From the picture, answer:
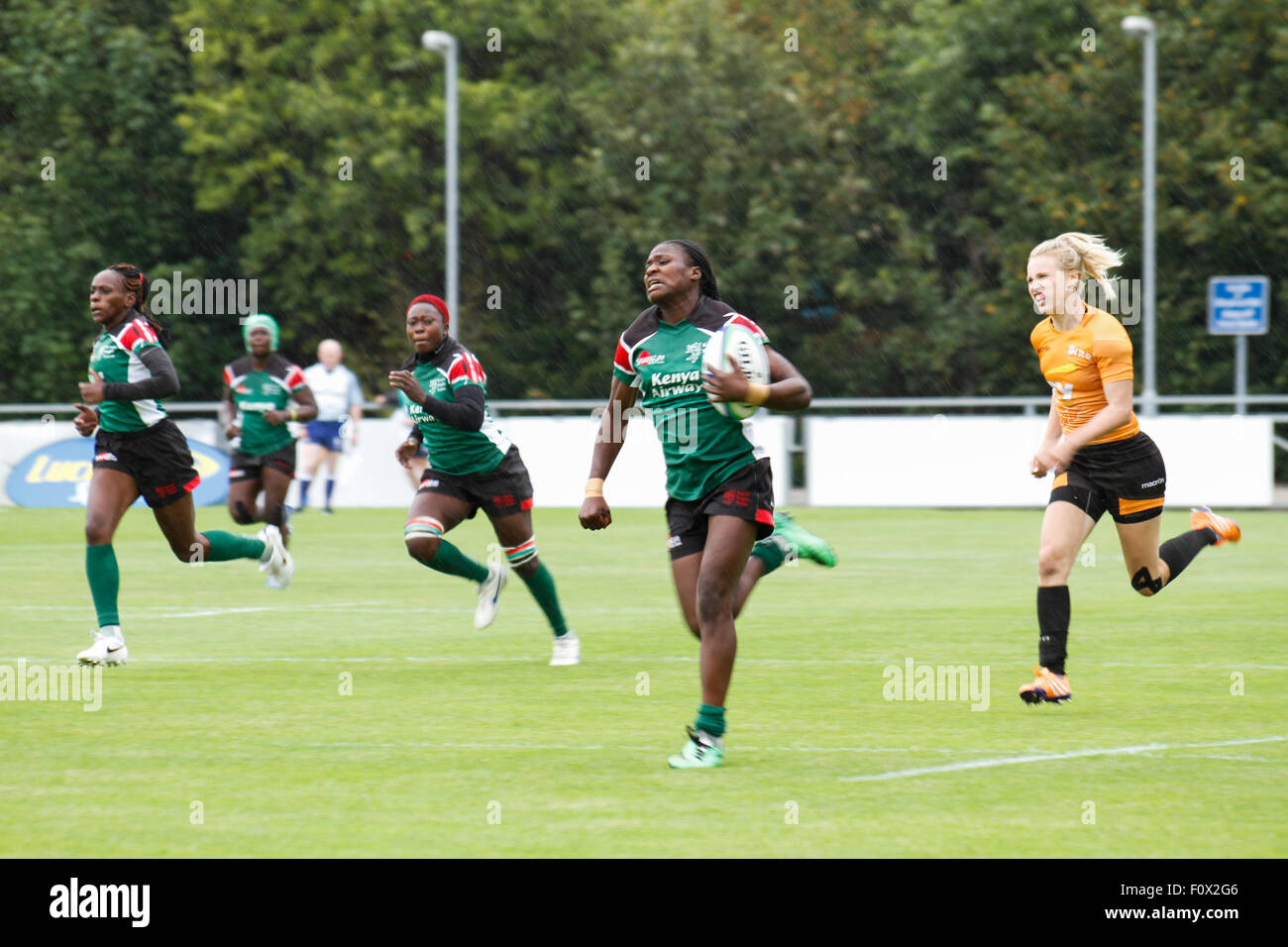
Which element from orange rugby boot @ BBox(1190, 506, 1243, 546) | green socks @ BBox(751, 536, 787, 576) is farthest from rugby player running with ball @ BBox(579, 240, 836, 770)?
orange rugby boot @ BBox(1190, 506, 1243, 546)

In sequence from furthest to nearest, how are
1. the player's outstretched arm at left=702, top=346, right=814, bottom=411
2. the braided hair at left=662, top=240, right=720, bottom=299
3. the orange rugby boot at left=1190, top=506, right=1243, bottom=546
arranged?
1. the orange rugby boot at left=1190, top=506, right=1243, bottom=546
2. the braided hair at left=662, top=240, right=720, bottom=299
3. the player's outstretched arm at left=702, top=346, right=814, bottom=411

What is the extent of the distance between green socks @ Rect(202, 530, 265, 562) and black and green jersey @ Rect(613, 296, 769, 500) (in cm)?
446

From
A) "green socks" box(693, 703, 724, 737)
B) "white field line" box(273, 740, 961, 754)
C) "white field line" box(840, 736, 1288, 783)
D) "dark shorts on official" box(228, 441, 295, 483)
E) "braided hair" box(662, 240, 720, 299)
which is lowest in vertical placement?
"white field line" box(273, 740, 961, 754)

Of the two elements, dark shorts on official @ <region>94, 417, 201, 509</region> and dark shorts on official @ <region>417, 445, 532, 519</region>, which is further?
dark shorts on official @ <region>417, 445, 532, 519</region>

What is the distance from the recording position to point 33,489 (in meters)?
26.0

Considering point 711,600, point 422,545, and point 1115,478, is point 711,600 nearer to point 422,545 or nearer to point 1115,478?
point 1115,478

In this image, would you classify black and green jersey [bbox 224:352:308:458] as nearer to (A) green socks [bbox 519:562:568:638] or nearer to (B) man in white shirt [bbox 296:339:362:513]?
(A) green socks [bbox 519:562:568:638]

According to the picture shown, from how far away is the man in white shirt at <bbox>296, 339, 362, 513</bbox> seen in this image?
24.1m

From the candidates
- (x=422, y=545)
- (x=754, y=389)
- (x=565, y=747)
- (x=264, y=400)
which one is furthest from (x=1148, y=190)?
(x=754, y=389)

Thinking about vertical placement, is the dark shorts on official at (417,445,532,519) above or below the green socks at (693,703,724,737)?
above

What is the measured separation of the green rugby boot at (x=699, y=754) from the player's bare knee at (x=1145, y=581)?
307 centimetres

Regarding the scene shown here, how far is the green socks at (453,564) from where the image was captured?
11031 millimetres
